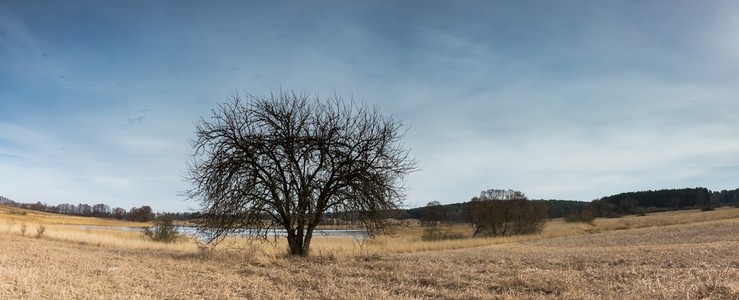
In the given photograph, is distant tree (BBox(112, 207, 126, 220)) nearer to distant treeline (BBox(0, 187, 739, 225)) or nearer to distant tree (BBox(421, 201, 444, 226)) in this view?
distant treeline (BBox(0, 187, 739, 225))

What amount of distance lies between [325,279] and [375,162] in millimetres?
8153

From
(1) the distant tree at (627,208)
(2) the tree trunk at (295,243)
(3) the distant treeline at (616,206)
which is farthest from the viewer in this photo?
(1) the distant tree at (627,208)

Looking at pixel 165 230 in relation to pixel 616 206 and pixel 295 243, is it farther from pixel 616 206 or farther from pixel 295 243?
pixel 616 206

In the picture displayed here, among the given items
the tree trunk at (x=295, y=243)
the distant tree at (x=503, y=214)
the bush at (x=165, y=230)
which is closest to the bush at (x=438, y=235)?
the distant tree at (x=503, y=214)

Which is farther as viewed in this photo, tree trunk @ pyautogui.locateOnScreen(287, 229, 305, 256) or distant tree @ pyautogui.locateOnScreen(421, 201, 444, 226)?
distant tree @ pyautogui.locateOnScreen(421, 201, 444, 226)

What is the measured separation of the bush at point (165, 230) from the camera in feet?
106

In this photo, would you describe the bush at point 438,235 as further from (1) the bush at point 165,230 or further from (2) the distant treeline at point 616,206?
(1) the bush at point 165,230

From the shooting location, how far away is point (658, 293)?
772cm

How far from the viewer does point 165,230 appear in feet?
106

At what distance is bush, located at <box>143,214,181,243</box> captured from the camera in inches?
1270

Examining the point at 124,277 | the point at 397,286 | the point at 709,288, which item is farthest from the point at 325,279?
the point at 709,288

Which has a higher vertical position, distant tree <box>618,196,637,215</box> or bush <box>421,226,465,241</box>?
distant tree <box>618,196,637,215</box>

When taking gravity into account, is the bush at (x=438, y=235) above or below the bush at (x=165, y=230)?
below

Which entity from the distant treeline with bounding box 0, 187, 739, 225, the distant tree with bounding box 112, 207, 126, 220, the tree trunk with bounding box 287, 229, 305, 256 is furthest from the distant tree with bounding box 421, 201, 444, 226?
the distant tree with bounding box 112, 207, 126, 220
